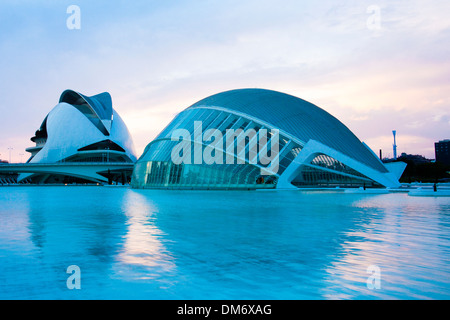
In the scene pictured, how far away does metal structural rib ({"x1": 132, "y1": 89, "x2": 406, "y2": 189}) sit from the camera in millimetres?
36781

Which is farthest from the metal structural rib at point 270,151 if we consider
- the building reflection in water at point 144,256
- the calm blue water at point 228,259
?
the building reflection in water at point 144,256

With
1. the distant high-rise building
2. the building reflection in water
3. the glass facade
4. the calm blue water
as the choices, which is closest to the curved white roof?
the glass facade

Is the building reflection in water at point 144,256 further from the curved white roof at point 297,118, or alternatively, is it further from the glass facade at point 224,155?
the curved white roof at point 297,118

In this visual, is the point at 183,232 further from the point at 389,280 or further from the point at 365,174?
the point at 365,174

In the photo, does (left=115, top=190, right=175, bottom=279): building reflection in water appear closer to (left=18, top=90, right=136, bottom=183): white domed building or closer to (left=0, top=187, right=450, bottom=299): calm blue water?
(left=0, top=187, right=450, bottom=299): calm blue water

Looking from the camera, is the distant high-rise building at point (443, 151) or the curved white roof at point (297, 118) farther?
the distant high-rise building at point (443, 151)

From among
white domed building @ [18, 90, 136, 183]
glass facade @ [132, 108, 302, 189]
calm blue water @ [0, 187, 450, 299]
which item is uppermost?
white domed building @ [18, 90, 136, 183]

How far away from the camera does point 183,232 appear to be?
1084 cm

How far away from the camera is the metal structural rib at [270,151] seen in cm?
3678

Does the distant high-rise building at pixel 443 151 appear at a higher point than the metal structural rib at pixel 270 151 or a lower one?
higher

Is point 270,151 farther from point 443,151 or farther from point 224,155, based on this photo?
point 443,151

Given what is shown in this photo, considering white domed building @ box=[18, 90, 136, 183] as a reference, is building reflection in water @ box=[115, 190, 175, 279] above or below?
below

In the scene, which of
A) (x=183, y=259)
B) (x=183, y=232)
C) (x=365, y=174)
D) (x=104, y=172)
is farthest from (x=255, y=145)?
(x=104, y=172)

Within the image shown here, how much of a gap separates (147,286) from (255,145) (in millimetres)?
32213
